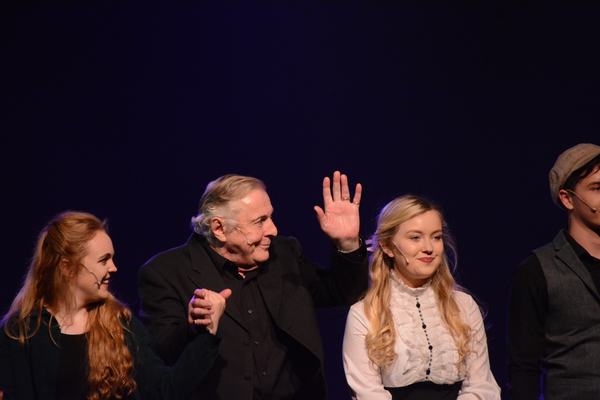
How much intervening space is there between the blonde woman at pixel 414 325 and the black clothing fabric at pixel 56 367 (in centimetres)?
70

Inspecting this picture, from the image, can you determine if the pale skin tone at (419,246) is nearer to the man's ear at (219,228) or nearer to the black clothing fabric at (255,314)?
the black clothing fabric at (255,314)

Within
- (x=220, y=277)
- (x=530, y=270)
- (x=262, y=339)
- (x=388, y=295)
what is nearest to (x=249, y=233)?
(x=220, y=277)

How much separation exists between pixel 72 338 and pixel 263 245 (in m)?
0.96

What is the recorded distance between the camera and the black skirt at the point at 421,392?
2.65m

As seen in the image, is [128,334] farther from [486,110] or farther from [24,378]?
[486,110]

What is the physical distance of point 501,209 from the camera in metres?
4.39

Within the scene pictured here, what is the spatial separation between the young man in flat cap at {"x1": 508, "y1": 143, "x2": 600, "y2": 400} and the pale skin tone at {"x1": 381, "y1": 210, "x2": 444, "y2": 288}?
1.31 ft

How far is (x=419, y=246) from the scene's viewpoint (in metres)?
2.79

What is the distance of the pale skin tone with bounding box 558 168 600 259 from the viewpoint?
2748 millimetres

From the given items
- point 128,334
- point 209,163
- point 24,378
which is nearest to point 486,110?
point 209,163

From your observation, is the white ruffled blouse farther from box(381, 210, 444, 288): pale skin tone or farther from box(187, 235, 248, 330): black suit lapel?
box(187, 235, 248, 330): black suit lapel

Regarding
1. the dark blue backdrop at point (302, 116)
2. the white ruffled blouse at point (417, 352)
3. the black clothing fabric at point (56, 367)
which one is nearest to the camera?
the black clothing fabric at point (56, 367)

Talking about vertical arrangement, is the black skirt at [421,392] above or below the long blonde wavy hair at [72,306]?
below

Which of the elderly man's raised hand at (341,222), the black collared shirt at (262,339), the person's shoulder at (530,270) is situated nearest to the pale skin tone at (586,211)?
the person's shoulder at (530,270)
